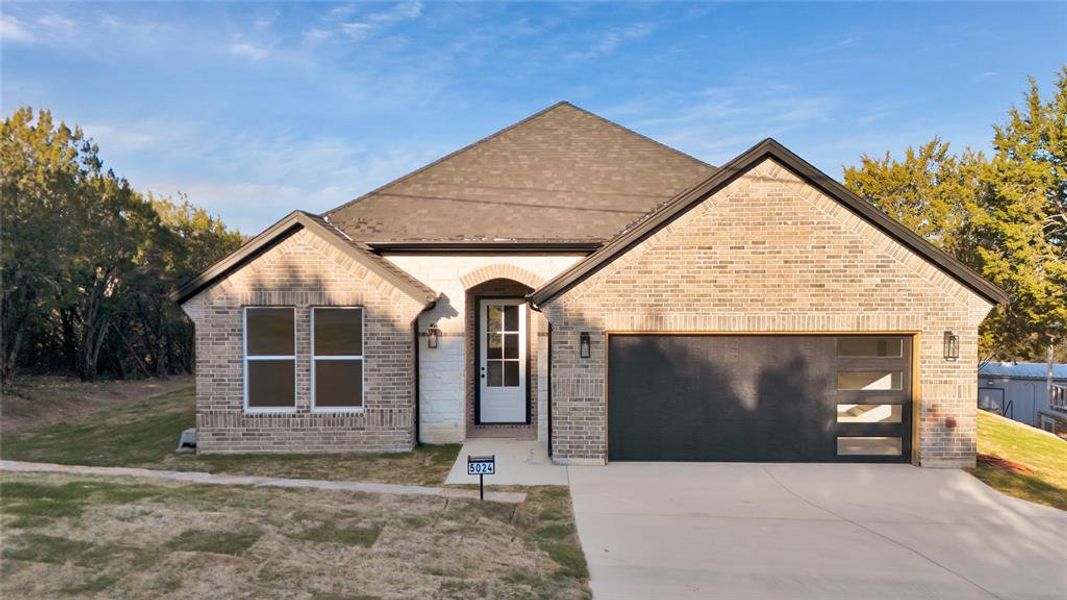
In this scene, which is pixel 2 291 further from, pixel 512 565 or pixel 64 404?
pixel 512 565

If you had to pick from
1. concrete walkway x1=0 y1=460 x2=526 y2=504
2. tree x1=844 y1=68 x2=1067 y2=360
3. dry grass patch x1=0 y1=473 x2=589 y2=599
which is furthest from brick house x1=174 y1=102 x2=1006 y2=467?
tree x1=844 y1=68 x2=1067 y2=360

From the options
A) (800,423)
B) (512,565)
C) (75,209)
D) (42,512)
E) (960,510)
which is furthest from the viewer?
(75,209)

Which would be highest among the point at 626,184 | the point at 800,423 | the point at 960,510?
the point at 626,184

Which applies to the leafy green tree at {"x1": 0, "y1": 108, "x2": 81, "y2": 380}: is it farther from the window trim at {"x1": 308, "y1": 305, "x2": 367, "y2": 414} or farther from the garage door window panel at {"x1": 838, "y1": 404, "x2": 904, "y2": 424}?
the garage door window panel at {"x1": 838, "y1": 404, "x2": 904, "y2": 424}

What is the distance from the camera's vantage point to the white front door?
39.8 feet

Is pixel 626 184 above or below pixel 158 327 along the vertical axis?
above

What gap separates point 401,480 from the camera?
8.35m

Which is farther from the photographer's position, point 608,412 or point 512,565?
point 608,412

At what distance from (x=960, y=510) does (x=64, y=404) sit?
19.5 meters

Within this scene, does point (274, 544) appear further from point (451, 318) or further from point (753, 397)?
point (753, 397)

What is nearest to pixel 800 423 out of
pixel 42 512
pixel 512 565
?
pixel 512 565

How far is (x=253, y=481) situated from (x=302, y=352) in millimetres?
2524

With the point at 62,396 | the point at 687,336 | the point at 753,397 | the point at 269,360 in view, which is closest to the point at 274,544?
the point at 269,360

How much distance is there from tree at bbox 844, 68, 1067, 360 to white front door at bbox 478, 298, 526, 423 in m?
18.2
